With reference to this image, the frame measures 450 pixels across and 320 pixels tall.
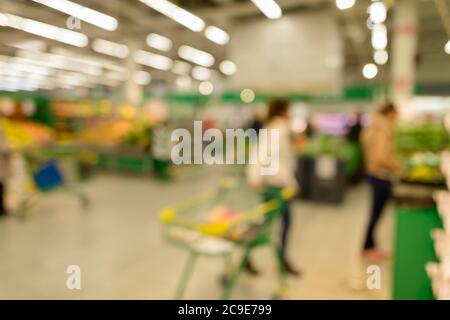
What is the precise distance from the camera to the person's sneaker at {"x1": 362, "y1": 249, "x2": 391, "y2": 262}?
3881mm

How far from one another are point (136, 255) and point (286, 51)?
8.67 feet

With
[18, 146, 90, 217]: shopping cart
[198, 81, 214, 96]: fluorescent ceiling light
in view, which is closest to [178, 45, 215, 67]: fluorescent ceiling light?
[198, 81, 214, 96]: fluorescent ceiling light

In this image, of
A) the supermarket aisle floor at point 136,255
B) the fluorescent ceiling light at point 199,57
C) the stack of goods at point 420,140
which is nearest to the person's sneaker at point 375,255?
the supermarket aisle floor at point 136,255

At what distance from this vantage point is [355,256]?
13.5 ft

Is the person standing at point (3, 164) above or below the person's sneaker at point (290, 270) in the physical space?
above

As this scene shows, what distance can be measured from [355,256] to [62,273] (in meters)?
3.03

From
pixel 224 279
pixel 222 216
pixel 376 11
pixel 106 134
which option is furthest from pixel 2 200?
pixel 376 11

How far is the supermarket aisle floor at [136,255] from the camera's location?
10.4ft

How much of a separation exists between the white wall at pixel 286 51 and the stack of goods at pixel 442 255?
1705mm

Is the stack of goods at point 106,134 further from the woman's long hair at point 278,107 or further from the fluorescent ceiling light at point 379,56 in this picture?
the fluorescent ceiling light at point 379,56

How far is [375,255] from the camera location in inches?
154

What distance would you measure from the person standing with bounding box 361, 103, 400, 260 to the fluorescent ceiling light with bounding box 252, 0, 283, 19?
2200 mm

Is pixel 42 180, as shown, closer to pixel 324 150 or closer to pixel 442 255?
pixel 324 150
